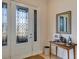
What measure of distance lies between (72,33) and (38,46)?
72.1 inches

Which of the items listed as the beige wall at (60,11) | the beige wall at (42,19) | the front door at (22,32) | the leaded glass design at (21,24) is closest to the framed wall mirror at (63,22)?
the beige wall at (60,11)

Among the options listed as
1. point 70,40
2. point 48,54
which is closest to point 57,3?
point 70,40

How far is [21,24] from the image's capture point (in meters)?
3.53

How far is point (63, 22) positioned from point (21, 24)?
183cm

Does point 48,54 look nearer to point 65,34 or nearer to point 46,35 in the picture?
point 46,35

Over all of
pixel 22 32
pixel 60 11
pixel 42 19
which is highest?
pixel 60 11

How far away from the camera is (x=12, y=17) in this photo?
10.6ft

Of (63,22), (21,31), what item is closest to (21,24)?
(21,31)

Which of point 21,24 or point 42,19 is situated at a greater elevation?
point 42,19

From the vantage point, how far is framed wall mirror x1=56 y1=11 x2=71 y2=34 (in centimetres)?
324

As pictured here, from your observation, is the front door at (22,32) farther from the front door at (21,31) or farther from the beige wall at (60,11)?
the beige wall at (60,11)

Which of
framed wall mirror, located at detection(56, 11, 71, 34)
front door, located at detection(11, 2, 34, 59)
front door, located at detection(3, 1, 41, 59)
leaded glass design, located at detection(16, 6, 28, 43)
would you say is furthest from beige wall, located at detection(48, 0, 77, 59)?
leaded glass design, located at detection(16, 6, 28, 43)

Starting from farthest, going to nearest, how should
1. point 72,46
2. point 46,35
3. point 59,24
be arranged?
point 46,35, point 59,24, point 72,46

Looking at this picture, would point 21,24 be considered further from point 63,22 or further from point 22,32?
point 63,22
